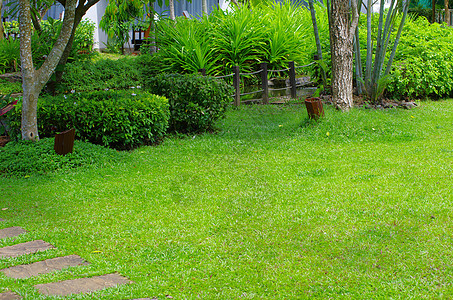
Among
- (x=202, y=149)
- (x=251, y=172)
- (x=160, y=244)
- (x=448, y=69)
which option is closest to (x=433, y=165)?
(x=251, y=172)

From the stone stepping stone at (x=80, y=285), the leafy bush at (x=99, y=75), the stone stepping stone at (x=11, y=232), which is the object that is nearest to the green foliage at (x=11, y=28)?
the leafy bush at (x=99, y=75)

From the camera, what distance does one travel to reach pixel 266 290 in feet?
9.43

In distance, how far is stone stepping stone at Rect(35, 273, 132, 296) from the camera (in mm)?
2814

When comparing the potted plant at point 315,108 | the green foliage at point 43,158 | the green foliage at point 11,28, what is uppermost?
the green foliage at point 11,28

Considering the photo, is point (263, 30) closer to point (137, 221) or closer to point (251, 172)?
point (251, 172)

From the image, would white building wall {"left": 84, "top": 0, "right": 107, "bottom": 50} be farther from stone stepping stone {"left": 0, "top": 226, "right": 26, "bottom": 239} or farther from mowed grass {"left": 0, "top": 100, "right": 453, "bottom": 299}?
stone stepping stone {"left": 0, "top": 226, "right": 26, "bottom": 239}

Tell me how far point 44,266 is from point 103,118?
3.50m

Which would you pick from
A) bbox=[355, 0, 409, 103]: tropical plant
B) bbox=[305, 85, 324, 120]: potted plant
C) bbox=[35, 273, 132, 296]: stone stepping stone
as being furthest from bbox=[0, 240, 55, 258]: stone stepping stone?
bbox=[355, 0, 409, 103]: tropical plant

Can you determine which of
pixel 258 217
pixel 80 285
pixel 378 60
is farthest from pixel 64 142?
pixel 378 60

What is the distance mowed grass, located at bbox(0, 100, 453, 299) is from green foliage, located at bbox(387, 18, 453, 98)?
319cm

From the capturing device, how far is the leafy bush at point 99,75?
8586 millimetres

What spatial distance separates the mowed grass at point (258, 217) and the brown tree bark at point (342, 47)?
1.66 meters

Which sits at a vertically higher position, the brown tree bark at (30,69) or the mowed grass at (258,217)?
the brown tree bark at (30,69)

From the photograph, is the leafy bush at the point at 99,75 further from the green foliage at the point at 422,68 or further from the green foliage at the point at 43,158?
the green foliage at the point at 422,68
